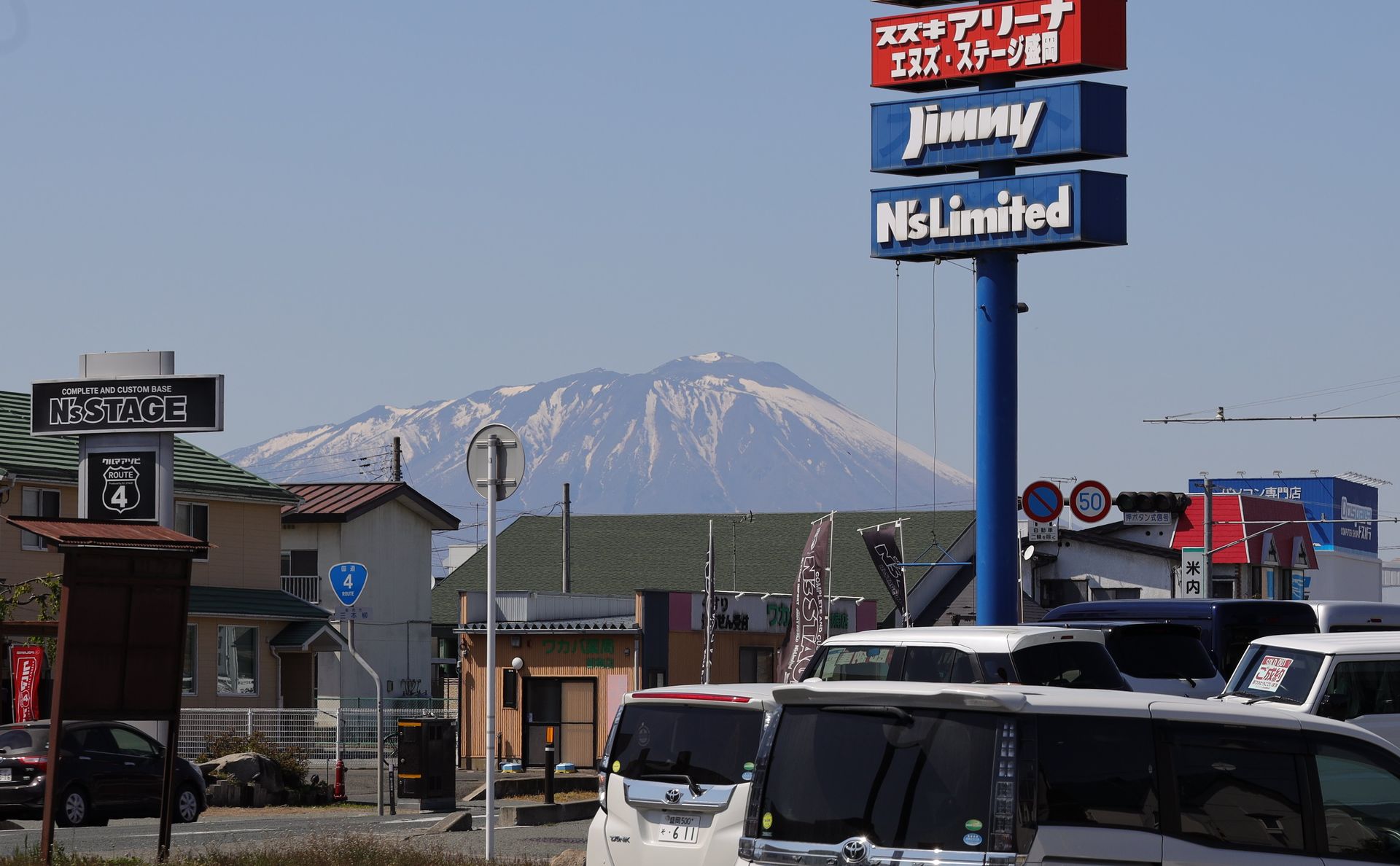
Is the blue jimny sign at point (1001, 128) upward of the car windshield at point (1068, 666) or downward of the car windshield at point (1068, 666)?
upward

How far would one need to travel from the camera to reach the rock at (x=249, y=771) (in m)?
31.6

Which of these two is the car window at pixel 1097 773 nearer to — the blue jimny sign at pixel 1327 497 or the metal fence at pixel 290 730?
the metal fence at pixel 290 730

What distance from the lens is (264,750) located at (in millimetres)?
33969

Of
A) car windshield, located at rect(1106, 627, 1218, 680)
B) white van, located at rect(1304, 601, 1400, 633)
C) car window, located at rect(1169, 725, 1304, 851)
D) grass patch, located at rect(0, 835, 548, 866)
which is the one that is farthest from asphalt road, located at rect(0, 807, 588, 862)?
car window, located at rect(1169, 725, 1304, 851)

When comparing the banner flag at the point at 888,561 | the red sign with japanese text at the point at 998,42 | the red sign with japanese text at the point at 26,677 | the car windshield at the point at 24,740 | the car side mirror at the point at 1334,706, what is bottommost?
the car windshield at the point at 24,740

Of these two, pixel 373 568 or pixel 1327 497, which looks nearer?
pixel 373 568

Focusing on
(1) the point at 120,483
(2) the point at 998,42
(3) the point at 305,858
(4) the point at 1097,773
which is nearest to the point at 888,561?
(2) the point at 998,42

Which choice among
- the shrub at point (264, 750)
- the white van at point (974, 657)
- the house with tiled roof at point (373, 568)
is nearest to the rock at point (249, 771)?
the shrub at point (264, 750)

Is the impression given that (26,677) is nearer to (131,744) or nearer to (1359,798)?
(131,744)

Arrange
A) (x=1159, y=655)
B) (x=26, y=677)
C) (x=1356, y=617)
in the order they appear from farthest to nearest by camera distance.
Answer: (x=26, y=677) → (x=1356, y=617) → (x=1159, y=655)

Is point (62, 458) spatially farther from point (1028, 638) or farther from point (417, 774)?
point (1028, 638)

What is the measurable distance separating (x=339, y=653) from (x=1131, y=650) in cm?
3913

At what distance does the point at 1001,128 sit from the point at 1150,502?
579 inches

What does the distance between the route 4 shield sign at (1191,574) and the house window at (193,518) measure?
27.0 m
